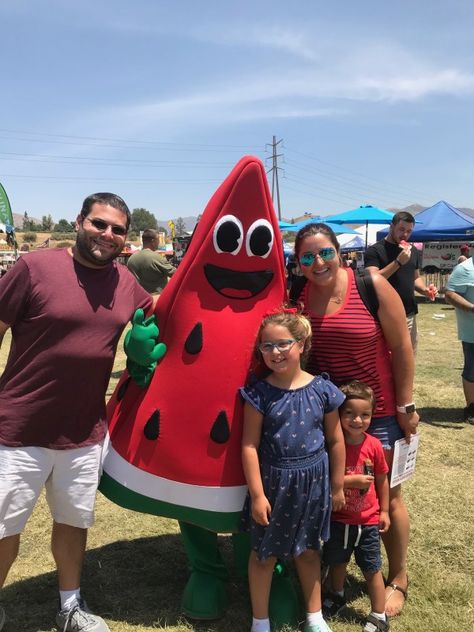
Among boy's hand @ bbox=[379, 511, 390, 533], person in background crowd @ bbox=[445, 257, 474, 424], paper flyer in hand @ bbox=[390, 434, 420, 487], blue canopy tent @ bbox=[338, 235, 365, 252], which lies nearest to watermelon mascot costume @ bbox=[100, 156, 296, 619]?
boy's hand @ bbox=[379, 511, 390, 533]

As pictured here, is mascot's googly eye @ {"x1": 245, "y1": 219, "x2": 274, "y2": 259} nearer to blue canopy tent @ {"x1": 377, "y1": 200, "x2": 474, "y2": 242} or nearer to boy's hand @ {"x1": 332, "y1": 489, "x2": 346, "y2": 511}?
boy's hand @ {"x1": 332, "y1": 489, "x2": 346, "y2": 511}

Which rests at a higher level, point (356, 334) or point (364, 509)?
→ point (356, 334)

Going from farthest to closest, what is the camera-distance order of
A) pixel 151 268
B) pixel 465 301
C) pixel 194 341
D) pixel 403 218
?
1. pixel 151 268
2. pixel 465 301
3. pixel 403 218
4. pixel 194 341

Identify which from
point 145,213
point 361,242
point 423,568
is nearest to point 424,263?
point 361,242

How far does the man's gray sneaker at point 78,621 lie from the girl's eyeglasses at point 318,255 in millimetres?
1701

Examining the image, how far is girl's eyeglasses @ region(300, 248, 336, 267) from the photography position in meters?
2.19

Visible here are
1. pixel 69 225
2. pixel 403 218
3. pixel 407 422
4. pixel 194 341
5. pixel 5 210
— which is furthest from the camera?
pixel 69 225

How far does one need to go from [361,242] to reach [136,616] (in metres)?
19.5

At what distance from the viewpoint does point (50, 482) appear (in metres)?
2.24

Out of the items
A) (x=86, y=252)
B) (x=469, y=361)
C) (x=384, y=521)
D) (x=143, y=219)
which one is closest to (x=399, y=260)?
(x=469, y=361)

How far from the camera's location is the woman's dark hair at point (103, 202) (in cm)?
218

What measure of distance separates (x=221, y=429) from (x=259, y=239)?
0.81m

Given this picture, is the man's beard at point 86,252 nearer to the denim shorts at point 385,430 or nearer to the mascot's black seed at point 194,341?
the mascot's black seed at point 194,341

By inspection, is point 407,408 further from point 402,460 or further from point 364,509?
point 364,509
